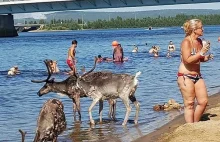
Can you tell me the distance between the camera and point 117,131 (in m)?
14.2

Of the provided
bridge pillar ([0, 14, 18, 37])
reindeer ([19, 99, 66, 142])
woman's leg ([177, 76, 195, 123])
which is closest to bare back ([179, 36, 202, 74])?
woman's leg ([177, 76, 195, 123])

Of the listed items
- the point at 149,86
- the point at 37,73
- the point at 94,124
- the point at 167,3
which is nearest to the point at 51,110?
the point at 94,124

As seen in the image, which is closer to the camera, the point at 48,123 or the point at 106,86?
the point at 48,123

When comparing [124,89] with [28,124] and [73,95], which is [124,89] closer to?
[73,95]

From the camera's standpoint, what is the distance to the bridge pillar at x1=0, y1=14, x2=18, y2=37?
392 feet

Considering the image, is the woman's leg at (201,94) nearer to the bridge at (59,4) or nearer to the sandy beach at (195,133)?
the sandy beach at (195,133)

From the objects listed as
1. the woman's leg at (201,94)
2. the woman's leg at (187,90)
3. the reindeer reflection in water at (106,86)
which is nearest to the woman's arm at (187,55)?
the woman's leg at (187,90)

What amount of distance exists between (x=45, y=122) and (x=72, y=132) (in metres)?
5.64

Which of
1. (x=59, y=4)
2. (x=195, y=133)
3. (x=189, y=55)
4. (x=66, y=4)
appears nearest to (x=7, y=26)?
(x=59, y=4)

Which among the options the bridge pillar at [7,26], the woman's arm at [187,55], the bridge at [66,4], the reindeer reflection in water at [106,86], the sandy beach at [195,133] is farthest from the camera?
the bridge pillar at [7,26]

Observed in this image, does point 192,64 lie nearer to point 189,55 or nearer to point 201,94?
point 189,55

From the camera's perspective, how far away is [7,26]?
407ft

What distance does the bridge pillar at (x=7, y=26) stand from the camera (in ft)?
392

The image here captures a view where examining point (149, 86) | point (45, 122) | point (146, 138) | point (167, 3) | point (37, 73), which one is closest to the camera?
point (45, 122)
